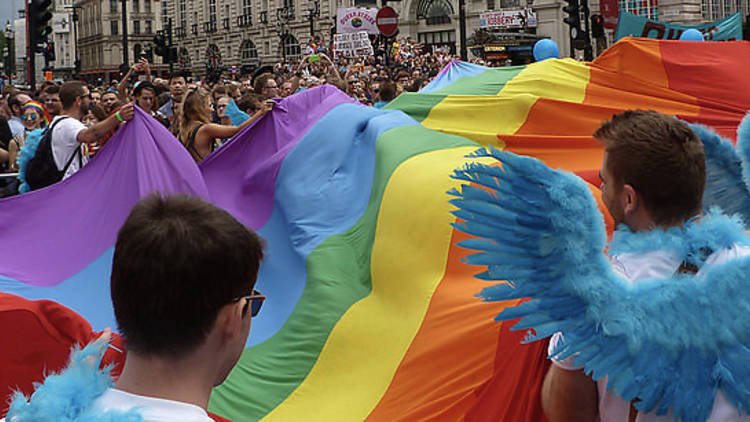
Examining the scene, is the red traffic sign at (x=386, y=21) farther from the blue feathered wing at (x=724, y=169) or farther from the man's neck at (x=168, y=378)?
the man's neck at (x=168, y=378)

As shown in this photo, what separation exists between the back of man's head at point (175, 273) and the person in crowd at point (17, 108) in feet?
34.4

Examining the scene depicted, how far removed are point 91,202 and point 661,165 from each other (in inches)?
182

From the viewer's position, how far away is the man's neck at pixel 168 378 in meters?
1.54

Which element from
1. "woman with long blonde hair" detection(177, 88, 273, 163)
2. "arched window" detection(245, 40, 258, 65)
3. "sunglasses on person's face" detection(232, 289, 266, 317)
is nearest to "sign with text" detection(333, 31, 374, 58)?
"woman with long blonde hair" detection(177, 88, 273, 163)

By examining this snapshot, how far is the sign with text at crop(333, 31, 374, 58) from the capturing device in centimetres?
2286

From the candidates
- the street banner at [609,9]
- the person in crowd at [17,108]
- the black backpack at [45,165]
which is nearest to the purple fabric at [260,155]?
the black backpack at [45,165]

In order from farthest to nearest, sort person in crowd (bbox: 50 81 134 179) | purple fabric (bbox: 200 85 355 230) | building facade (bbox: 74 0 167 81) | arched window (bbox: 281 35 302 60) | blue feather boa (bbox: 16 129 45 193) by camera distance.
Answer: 1. building facade (bbox: 74 0 167 81)
2. arched window (bbox: 281 35 302 60)
3. blue feather boa (bbox: 16 129 45 193)
4. purple fabric (bbox: 200 85 355 230)
5. person in crowd (bbox: 50 81 134 179)

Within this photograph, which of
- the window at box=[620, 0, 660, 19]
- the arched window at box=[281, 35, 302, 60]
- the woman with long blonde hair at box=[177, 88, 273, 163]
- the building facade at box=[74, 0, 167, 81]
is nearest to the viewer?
the woman with long blonde hair at box=[177, 88, 273, 163]

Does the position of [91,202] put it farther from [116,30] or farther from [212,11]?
[116,30]

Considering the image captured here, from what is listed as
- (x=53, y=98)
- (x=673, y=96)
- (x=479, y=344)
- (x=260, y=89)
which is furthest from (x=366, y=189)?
(x=260, y=89)

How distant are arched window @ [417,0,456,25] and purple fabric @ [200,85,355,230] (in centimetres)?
5374

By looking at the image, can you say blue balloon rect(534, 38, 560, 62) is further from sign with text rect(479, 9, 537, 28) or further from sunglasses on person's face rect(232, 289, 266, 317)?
sign with text rect(479, 9, 537, 28)

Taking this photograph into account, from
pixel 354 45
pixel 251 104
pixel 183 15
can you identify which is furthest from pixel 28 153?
pixel 183 15

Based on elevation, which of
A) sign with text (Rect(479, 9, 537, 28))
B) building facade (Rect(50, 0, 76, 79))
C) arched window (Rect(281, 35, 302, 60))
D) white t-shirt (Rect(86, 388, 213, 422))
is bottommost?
white t-shirt (Rect(86, 388, 213, 422))
